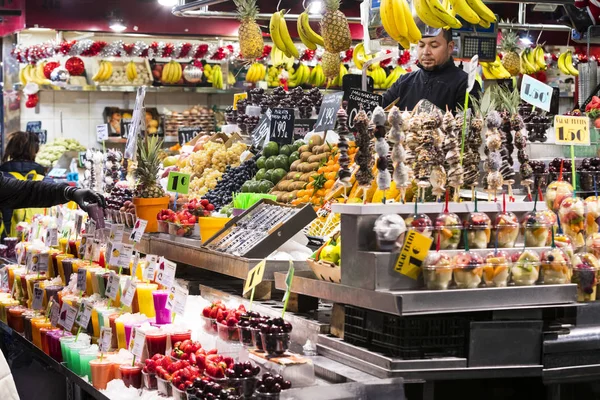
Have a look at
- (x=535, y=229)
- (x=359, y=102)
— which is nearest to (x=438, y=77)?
(x=359, y=102)

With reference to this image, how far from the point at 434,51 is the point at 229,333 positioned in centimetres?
335

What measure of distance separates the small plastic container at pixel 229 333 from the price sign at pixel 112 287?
3.57ft

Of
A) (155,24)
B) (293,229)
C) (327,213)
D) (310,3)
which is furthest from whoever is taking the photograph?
(155,24)

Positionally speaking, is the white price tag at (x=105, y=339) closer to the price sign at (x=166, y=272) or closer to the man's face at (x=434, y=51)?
the price sign at (x=166, y=272)

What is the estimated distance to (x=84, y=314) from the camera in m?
4.44

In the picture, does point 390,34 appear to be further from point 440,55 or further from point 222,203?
point 222,203

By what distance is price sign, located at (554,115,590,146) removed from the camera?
389 cm

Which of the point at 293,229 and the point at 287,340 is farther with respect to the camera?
the point at 293,229

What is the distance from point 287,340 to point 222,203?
9.11 ft

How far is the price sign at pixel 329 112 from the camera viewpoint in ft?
19.0

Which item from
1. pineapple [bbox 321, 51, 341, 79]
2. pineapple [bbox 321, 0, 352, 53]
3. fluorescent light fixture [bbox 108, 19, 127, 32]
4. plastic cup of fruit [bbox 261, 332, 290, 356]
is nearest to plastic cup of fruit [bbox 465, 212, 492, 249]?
plastic cup of fruit [bbox 261, 332, 290, 356]

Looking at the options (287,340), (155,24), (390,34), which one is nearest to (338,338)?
(287,340)

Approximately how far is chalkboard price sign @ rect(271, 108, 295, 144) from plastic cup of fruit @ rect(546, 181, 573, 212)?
2.67 metres

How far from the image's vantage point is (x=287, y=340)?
314 centimetres
